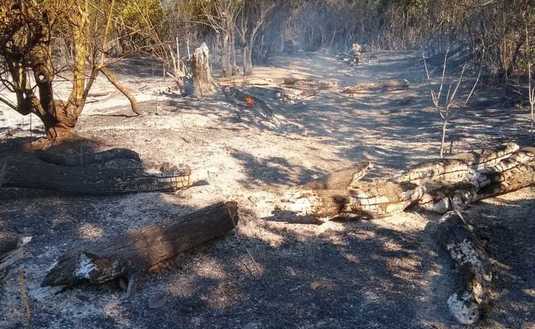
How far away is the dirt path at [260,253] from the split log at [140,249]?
21cm

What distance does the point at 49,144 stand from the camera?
958 centimetres

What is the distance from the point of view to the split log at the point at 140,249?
520cm

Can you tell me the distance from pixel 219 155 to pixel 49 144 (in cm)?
380

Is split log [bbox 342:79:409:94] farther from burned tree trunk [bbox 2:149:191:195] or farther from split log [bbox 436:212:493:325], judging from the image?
split log [bbox 436:212:493:325]

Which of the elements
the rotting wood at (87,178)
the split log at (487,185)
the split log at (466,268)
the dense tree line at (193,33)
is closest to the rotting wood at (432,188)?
the split log at (487,185)

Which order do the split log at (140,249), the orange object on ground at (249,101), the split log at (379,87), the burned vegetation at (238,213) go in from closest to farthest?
the split log at (140,249) → the burned vegetation at (238,213) → the orange object on ground at (249,101) → the split log at (379,87)

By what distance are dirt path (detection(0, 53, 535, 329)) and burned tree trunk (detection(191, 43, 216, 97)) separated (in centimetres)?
504

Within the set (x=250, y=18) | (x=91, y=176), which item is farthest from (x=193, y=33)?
(x=91, y=176)

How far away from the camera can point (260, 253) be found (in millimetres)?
6785

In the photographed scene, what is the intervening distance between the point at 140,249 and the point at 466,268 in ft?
14.3

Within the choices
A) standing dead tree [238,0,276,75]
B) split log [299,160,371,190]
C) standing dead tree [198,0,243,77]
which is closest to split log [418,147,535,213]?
split log [299,160,371,190]

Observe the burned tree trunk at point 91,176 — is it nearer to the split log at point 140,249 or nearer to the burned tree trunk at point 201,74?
the split log at point 140,249

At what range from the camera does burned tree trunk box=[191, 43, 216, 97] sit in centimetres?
1738

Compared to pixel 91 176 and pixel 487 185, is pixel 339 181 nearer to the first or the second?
pixel 487 185
